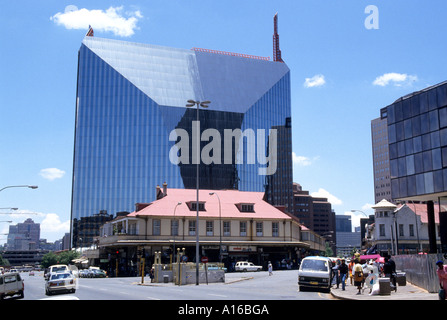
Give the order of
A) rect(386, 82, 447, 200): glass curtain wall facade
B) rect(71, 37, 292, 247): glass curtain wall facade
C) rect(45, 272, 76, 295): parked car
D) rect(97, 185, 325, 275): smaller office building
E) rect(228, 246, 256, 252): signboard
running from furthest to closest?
rect(71, 37, 292, 247): glass curtain wall facade
rect(228, 246, 256, 252): signboard
rect(97, 185, 325, 275): smaller office building
rect(386, 82, 447, 200): glass curtain wall facade
rect(45, 272, 76, 295): parked car

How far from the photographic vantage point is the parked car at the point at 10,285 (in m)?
27.8

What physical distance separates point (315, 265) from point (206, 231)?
3920 centimetres

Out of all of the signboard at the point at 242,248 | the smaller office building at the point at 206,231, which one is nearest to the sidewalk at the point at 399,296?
the smaller office building at the point at 206,231

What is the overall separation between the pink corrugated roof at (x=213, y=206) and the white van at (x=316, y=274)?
38.2 m

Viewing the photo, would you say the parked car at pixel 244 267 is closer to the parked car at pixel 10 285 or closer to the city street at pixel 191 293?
the city street at pixel 191 293

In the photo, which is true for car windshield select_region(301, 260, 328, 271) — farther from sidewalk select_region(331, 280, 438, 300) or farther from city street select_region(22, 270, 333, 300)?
sidewalk select_region(331, 280, 438, 300)

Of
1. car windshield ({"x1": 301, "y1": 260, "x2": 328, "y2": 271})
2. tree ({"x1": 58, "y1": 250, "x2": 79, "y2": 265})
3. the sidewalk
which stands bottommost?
tree ({"x1": 58, "y1": 250, "x2": 79, "y2": 265})

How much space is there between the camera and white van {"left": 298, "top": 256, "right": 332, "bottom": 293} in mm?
28844

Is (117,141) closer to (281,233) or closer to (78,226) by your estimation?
(78,226)

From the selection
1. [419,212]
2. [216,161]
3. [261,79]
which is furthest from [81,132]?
[419,212]

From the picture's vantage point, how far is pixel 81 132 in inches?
5251

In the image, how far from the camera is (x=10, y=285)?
92.6 feet

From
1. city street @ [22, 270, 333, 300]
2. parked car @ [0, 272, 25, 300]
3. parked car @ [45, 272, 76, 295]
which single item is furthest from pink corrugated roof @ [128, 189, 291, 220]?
parked car @ [0, 272, 25, 300]

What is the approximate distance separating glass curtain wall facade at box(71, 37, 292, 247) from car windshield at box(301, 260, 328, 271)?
327 feet
